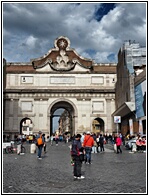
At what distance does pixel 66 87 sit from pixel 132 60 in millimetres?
14301

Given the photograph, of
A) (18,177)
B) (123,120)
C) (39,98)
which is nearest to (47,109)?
(39,98)

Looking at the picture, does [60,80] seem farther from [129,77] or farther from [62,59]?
[129,77]

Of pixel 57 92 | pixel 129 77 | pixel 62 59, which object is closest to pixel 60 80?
pixel 57 92

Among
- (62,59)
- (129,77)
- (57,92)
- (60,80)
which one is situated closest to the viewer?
(129,77)

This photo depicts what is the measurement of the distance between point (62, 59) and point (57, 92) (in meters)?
5.80

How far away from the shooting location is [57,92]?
48156mm

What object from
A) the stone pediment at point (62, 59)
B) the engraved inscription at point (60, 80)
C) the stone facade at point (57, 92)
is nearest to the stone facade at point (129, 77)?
the stone facade at point (57, 92)

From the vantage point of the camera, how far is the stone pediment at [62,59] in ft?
159

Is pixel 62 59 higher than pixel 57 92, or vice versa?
pixel 62 59

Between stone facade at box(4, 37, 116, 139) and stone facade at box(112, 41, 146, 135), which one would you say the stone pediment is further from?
stone facade at box(112, 41, 146, 135)

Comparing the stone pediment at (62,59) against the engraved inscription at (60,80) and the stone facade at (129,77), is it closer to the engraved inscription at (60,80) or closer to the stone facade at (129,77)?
the engraved inscription at (60,80)

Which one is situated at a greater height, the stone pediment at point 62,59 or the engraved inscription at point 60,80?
the stone pediment at point 62,59

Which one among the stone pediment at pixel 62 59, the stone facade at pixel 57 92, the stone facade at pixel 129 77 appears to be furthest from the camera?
the stone pediment at pixel 62 59

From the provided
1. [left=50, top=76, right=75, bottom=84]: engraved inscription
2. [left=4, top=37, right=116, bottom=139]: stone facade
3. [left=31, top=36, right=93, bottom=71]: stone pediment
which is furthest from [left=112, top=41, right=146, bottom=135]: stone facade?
[left=50, top=76, right=75, bottom=84]: engraved inscription
